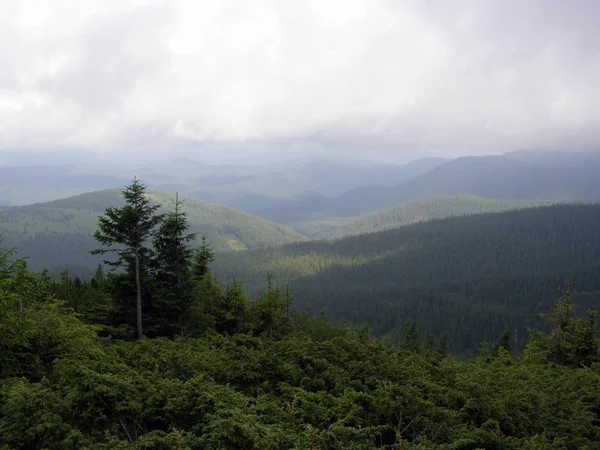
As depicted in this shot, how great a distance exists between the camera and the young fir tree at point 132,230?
24219mm

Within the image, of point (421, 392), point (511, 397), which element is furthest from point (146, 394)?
point (511, 397)

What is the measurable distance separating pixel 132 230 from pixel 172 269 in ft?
15.6

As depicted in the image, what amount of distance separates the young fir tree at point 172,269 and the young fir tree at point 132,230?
1.62 metres

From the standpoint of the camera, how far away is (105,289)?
1038 inches

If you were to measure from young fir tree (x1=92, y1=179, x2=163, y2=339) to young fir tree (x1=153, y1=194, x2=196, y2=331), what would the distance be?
162cm

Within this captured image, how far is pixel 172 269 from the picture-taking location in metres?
27.8

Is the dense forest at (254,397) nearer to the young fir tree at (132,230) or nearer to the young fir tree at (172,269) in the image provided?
the young fir tree at (132,230)

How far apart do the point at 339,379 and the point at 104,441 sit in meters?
7.84

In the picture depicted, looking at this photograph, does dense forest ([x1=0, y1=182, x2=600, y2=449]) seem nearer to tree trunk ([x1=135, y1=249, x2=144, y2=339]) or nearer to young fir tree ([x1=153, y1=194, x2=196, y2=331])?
tree trunk ([x1=135, y1=249, x2=144, y2=339])

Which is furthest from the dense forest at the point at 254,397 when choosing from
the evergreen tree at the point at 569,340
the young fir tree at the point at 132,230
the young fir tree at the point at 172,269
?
the evergreen tree at the point at 569,340

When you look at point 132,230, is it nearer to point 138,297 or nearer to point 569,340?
point 138,297

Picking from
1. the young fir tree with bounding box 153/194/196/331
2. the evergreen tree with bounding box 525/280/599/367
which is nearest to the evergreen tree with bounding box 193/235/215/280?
the young fir tree with bounding box 153/194/196/331

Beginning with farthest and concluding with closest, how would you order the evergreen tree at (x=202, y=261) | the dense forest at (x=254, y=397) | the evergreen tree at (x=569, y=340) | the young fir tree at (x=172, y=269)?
the evergreen tree at (x=202, y=261) → the evergreen tree at (x=569, y=340) → the young fir tree at (x=172, y=269) → the dense forest at (x=254, y=397)

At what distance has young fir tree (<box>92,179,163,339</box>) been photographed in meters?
24.2
